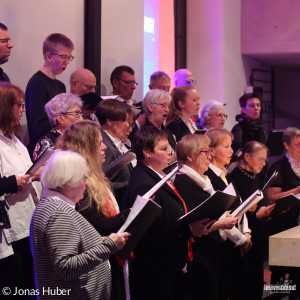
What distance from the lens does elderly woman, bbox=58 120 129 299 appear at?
9.17ft

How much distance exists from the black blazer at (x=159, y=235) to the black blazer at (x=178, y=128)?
71.4 inches

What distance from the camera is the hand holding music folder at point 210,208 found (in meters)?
3.09

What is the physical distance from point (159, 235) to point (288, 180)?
2748 mm

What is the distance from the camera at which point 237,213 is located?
371 cm

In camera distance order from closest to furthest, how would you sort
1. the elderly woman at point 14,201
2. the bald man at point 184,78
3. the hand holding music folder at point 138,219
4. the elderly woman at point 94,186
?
the hand holding music folder at point 138,219
the elderly woman at point 94,186
the elderly woman at point 14,201
the bald man at point 184,78

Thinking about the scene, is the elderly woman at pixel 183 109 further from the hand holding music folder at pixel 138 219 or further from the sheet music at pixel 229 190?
the hand holding music folder at pixel 138 219

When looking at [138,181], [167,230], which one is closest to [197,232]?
[167,230]

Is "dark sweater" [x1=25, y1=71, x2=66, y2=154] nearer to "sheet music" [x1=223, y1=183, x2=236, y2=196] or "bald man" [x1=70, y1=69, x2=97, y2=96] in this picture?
"bald man" [x1=70, y1=69, x2=97, y2=96]

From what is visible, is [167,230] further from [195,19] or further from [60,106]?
[195,19]

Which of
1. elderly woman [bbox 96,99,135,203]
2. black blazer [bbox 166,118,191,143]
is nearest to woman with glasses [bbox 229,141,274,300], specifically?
black blazer [bbox 166,118,191,143]

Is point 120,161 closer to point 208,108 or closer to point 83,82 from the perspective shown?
point 83,82

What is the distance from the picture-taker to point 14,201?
3154 millimetres

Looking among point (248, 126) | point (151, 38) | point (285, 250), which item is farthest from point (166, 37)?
point (285, 250)

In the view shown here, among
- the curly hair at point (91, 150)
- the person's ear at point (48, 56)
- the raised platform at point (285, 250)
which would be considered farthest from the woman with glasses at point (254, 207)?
the curly hair at point (91, 150)
